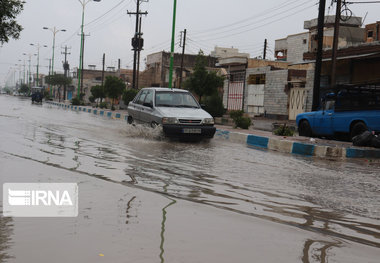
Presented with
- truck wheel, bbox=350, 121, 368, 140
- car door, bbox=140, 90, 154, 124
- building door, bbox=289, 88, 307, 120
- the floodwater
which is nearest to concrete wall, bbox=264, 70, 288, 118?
building door, bbox=289, 88, 307, 120

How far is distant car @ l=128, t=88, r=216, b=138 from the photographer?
39.2 ft

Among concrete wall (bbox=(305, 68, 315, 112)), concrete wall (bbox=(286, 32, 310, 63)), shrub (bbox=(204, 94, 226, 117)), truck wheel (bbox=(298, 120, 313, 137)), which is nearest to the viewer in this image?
truck wheel (bbox=(298, 120, 313, 137))

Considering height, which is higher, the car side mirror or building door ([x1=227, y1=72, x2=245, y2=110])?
building door ([x1=227, y1=72, x2=245, y2=110])

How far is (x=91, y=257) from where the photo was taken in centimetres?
293

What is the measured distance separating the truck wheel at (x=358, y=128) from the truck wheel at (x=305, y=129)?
2192mm

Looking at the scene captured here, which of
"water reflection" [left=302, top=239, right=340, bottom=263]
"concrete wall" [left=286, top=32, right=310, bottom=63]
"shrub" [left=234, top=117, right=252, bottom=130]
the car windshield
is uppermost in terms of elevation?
"concrete wall" [left=286, top=32, right=310, bottom=63]

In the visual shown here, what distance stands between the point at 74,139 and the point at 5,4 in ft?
48.1

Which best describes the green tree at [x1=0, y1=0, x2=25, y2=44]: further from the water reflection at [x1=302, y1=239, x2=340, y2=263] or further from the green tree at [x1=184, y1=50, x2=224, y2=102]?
the water reflection at [x1=302, y1=239, x2=340, y2=263]

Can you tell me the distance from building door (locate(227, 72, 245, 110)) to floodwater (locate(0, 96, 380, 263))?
2935cm

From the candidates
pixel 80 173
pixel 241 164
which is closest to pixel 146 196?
pixel 80 173

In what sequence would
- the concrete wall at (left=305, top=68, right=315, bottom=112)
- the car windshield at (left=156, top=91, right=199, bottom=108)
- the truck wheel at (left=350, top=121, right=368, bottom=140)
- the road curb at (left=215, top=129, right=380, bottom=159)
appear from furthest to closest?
the concrete wall at (left=305, top=68, right=315, bottom=112)
the truck wheel at (left=350, top=121, right=368, bottom=140)
the car windshield at (left=156, top=91, right=199, bottom=108)
the road curb at (left=215, top=129, right=380, bottom=159)

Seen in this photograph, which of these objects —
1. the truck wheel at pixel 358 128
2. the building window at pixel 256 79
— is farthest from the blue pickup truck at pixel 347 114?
the building window at pixel 256 79

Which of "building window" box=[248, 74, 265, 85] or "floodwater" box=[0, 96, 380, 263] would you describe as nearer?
"floodwater" box=[0, 96, 380, 263]

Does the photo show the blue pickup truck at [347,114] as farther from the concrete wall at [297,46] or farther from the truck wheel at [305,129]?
the concrete wall at [297,46]
